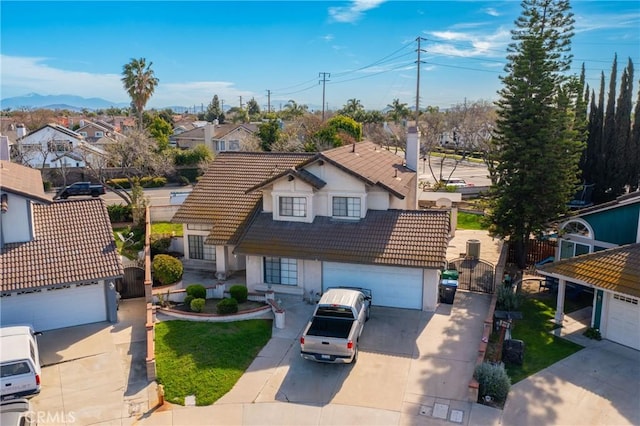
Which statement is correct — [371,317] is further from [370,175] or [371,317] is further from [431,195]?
[431,195]

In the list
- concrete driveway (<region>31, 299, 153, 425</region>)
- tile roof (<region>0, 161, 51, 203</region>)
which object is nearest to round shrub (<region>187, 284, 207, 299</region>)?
concrete driveway (<region>31, 299, 153, 425</region>)

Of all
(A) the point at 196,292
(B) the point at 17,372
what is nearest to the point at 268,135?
(A) the point at 196,292

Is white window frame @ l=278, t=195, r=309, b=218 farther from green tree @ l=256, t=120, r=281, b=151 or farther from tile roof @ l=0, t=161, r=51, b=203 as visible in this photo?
green tree @ l=256, t=120, r=281, b=151

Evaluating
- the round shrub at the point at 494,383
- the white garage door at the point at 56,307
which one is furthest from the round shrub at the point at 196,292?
the round shrub at the point at 494,383

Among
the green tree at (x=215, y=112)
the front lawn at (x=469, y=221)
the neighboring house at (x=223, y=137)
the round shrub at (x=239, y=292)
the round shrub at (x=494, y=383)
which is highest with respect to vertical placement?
the green tree at (x=215, y=112)

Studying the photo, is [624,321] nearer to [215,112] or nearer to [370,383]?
[370,383]

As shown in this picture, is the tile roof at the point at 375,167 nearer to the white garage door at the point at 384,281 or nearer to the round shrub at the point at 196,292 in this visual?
the white garage door at the point at 384,281

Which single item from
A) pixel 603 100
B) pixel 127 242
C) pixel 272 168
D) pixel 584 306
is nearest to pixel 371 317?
pixel 584 306
